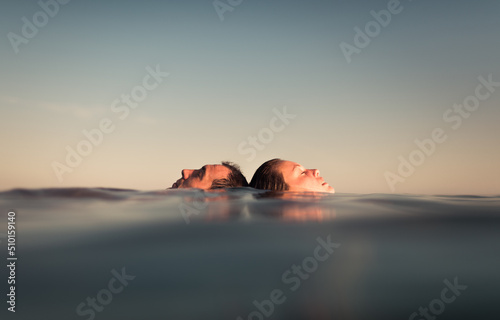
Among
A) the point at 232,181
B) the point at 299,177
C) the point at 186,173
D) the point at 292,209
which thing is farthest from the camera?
the point at 186,173

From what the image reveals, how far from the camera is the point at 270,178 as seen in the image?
8.04 meters

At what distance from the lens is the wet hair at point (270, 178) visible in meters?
7.92

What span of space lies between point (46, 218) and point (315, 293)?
334 cm

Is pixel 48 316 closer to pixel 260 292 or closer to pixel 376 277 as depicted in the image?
pixel 260 292

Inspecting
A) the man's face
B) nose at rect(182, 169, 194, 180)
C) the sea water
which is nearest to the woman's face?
the man's face

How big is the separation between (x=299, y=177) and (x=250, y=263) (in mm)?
5501

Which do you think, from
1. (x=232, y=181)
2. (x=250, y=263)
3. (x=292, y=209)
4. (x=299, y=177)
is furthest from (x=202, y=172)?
(x=250, y=263)

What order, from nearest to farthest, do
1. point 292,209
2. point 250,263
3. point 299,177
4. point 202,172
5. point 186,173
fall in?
point 250,263 < point 292,209 < point 299,177 < point 202,172 < point 186,173

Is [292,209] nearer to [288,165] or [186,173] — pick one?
[288,165]

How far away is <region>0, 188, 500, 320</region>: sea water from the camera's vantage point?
1.99 metres

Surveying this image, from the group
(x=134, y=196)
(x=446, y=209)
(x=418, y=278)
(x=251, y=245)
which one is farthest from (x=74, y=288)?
(x=446, y=209)

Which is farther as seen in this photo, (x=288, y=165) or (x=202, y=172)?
(x=202, y=172)

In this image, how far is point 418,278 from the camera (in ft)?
7.82

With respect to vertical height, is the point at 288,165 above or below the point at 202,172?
below
